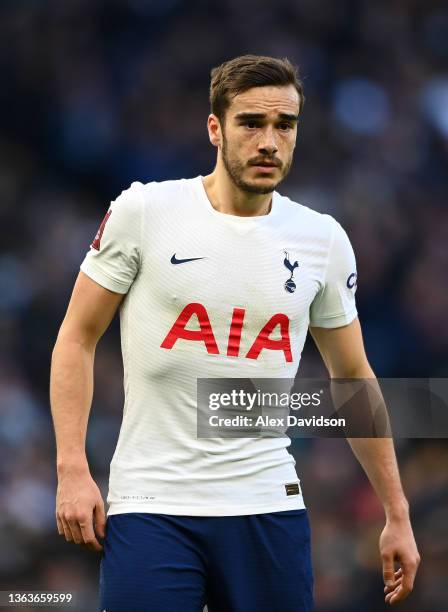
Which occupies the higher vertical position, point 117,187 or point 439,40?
point 439,40

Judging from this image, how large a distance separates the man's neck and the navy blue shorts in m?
0.95

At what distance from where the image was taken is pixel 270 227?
3.54 meters

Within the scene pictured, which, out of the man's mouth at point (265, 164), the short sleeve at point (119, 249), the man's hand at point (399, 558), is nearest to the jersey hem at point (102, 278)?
the short sleeve at point (119, 249)

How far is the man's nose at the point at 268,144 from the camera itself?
3.37 m

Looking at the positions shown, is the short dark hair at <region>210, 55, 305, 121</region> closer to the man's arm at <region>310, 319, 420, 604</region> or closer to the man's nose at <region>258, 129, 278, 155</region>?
the man's nose at <region>258, 129, 278, 155</region>

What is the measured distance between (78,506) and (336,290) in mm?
1135

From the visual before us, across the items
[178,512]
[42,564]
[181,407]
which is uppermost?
[181,407]

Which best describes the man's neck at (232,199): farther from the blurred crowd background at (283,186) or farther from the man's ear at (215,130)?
the blurred crowd background at (283,186)

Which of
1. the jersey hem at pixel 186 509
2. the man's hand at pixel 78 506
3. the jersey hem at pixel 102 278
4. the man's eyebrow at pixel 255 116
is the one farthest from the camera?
the man's eyebrow at pixel 255 116

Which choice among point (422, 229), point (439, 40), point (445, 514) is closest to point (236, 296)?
point (445, 514)

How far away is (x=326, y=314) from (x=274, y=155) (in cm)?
59

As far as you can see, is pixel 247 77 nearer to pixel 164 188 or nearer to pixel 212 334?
pixel 164 188

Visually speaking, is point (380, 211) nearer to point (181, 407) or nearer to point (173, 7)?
point (173, 7)

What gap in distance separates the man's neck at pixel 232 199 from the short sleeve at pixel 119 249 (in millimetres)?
286
